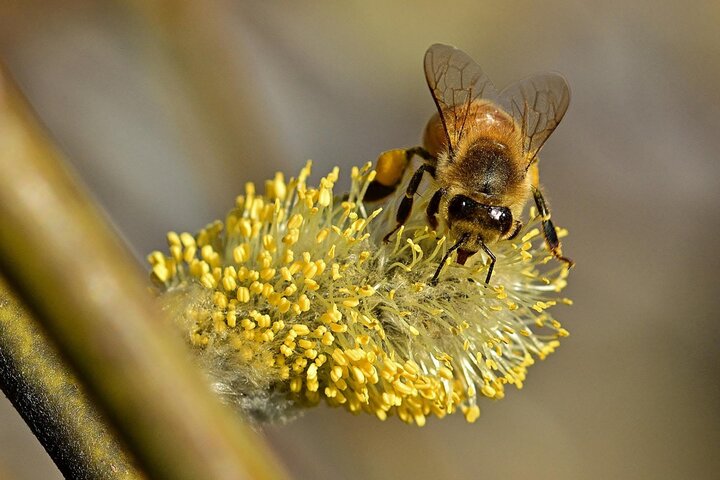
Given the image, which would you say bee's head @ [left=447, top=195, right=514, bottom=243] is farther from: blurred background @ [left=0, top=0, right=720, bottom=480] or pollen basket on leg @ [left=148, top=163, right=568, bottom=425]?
blurred background @ [left=0, top=0, right=720, bottom=480]

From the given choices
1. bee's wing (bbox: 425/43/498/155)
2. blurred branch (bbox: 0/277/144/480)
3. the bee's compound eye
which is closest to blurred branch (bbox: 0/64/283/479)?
blurred branch (bbox: 0/277/144/480)

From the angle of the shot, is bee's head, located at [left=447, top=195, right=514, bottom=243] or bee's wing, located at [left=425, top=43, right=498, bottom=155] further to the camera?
bee's wing, located at [left=425, top=43, right=498, bottom=155]

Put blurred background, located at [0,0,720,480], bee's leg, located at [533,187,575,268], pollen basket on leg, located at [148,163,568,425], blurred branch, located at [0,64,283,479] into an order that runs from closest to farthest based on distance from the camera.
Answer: blurred branch, located at [0,64,283,479] < pollen basket on leg, located at [148,163,568,425] < bee's leg, located at [533,187,575,268] < blurred background, located at [0,0,720,480]

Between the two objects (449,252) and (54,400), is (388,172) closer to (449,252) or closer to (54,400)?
(449,252)

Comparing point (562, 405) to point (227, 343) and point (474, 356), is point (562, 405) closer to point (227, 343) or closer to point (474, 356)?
point (474, 356)

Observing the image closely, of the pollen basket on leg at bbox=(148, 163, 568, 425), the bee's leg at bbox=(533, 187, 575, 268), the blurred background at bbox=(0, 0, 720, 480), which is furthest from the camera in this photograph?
the blurred background at bbox=(0, 0, 720, 480)

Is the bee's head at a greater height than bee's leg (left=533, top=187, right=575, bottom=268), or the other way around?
the bee's head

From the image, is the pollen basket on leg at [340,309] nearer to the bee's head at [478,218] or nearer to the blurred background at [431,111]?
the bee's head at [478,218]

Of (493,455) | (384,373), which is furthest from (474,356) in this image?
(493,455)
